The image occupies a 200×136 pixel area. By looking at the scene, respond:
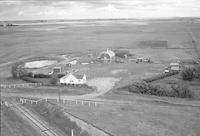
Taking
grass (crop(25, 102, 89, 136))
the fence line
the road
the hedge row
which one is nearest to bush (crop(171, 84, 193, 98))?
the hedge row

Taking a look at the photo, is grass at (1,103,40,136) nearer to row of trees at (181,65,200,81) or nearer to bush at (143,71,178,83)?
bush at (143,71,178,83)

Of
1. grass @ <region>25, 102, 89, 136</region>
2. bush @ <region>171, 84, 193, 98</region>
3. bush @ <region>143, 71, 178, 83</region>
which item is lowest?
grass @ <region>25, 102, 89, 136</region>

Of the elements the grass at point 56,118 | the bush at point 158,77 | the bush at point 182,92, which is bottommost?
the grass at point 56,118

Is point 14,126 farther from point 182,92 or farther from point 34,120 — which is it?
point 182,92

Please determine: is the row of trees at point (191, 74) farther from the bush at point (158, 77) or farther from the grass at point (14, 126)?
the grass at point (14, 126)

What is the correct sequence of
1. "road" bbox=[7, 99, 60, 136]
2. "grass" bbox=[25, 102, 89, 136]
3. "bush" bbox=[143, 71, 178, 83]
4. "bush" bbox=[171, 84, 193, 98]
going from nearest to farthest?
"road" bbox=[7, 99, 60, 136] → "grass" bbox=[25, 102, 89, 136] → "bush" bbox=[171, 84, 193, 98] → "bush" bbox=[143, 71, 178, 83]

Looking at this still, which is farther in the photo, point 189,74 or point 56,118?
point 189,74

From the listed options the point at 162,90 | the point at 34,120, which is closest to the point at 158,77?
the point at 162,90

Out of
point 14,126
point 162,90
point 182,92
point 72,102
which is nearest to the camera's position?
point 14,126

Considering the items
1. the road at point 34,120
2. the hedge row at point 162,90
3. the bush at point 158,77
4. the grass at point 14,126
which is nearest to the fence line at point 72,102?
the road at point 34,120

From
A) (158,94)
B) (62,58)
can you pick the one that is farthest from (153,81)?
(62,58)

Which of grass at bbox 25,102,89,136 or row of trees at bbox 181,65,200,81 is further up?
row of trees at bbox 181,65,200,81
